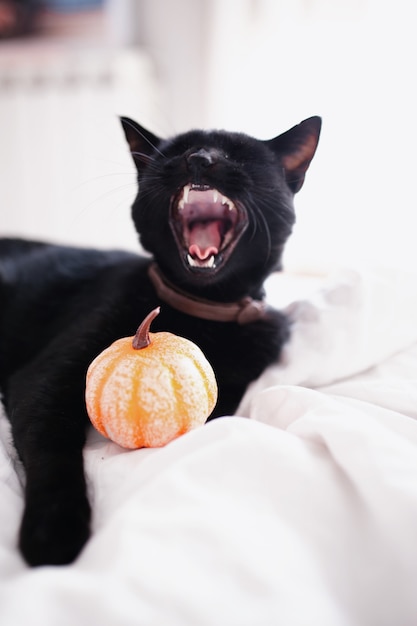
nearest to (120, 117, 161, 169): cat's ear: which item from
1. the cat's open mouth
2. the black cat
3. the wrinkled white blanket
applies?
the black cat

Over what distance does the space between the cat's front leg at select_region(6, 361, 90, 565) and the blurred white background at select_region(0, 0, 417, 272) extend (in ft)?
1.43

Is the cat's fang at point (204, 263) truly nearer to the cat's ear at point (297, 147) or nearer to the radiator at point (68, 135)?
the cat's ear at point (297, 147)

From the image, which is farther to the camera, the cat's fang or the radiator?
the radiator

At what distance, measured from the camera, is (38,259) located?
131cm

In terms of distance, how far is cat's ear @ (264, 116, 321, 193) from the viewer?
0.89m

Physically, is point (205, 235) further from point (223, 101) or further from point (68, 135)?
point (68, 135)

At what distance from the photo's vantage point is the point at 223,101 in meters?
1.97

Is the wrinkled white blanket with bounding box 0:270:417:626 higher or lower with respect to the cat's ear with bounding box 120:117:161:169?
lower

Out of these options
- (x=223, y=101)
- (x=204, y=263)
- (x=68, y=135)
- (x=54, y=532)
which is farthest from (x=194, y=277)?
(x=68, y=135)

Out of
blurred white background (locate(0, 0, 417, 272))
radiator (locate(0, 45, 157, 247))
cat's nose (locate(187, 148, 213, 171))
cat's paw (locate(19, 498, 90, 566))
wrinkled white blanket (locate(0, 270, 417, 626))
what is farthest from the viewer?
radiator (locate(0, 45, 157, 247))

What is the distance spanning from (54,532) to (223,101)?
172 cm

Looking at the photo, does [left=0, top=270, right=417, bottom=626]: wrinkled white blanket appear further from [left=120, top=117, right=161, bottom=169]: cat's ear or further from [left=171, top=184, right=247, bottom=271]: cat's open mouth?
[left=120, top=117, right=161, bottom=169]: cat's ear

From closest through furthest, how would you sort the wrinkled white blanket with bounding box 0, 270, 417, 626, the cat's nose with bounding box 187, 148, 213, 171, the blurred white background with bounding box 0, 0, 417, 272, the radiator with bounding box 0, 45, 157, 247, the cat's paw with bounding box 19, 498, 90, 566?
the wrinkled white blanket with bounding box 0, 270, 417, 626 < the cat's paw with bounding box 19, 498, 90, 566 < the cat's nose with bounding box 187, 148, 213, 171 < the blurred white background with bounding box 0, 0, 417, 272 < the radiator with bounding box 0, 45, 157, 247

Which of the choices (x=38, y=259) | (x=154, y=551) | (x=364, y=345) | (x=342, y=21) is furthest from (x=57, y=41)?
(x=154, y=551)
